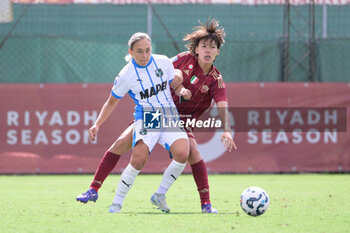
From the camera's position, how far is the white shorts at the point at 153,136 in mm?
6348

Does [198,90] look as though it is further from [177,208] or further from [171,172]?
[177,208]

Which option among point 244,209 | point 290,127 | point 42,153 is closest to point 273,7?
point 290,127

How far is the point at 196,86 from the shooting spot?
6.67m

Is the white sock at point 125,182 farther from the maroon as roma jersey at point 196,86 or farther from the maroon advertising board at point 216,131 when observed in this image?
the maroon advertising board at point 216,131

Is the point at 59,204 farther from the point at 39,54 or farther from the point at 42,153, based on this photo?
the point at 39,54

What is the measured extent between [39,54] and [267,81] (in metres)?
4.20

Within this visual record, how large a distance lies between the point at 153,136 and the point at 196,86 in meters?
0.68

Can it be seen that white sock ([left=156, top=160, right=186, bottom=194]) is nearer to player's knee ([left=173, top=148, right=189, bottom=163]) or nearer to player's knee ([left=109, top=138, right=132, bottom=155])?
player's knee ([left=173, top=148, right=189, bottom=163])

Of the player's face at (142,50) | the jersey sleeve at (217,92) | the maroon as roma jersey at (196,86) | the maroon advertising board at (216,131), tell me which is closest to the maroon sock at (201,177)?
the maroon as roma jersey at (196,86)

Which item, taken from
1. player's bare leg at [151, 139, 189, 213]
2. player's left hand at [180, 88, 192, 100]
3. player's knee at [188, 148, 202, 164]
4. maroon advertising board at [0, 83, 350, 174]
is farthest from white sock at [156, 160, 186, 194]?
maroon advertising board at [0, 83, 350, 174]

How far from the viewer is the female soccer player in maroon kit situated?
21.5ft

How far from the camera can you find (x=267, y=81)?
42.3 ft

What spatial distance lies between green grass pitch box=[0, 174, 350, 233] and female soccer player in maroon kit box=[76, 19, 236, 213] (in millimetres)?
291

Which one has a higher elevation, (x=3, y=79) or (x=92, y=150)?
(x=3, y=79)
